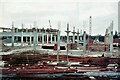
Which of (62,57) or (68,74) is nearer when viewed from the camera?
(68,74)

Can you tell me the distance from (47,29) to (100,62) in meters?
16.6

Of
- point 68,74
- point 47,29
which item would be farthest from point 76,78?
point 47,29

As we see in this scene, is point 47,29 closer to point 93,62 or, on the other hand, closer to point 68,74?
point 93,62

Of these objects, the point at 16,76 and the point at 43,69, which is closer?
the point at 16,76

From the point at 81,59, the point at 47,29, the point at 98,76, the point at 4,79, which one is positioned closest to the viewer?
the point at 4,79

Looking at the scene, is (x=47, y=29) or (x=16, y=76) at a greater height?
(x=47, y=29)

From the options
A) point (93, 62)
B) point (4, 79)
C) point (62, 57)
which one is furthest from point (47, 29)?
point (4, 79)

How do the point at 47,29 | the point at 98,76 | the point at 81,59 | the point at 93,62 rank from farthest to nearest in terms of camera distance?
the point at 47,29 < the point at 81,59 < the point at 93,62 < the point at 98,76

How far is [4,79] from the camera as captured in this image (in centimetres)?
955

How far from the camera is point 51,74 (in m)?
10.9

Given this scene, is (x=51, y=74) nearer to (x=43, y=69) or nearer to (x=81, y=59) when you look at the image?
(x=43, y=69)

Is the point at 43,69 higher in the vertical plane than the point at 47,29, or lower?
lower

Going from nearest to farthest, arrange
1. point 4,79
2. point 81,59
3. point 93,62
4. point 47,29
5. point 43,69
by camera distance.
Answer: point 4,79
point 43,69
point 93,62
point 81,59
point 47,29

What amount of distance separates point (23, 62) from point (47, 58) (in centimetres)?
161
